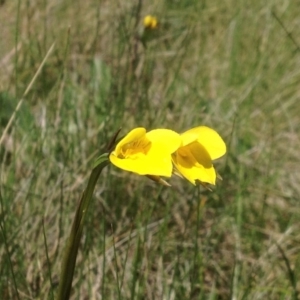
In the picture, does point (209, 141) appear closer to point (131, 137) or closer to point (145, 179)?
point (131, 137)

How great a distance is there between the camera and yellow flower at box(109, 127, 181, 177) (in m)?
0.82

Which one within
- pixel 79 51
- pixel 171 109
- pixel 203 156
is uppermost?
pixel 79 51

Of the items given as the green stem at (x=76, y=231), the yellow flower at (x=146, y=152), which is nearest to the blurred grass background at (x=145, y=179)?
the green stem at (x=76, y=231)

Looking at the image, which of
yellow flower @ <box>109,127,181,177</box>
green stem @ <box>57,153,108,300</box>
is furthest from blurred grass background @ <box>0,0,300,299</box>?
yellow flower @ <box>109,127,181,177</box>

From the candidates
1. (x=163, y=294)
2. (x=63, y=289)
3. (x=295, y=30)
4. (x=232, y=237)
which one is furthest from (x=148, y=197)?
(x=295, y=30)

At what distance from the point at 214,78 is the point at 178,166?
1.65 m

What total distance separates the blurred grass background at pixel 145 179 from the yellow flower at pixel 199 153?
229 mm

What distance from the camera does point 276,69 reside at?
248 cm

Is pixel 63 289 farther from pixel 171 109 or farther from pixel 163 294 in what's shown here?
pixel 171 109

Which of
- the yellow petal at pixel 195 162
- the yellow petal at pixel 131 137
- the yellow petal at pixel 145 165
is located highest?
the yellow petal at pixel 131 137

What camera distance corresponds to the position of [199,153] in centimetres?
89

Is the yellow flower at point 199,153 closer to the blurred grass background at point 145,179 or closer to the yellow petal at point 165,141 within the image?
the yellow petal at point 165,141

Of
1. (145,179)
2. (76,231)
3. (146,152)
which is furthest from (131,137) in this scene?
(145,179)

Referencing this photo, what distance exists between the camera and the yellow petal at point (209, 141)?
0.89 m
